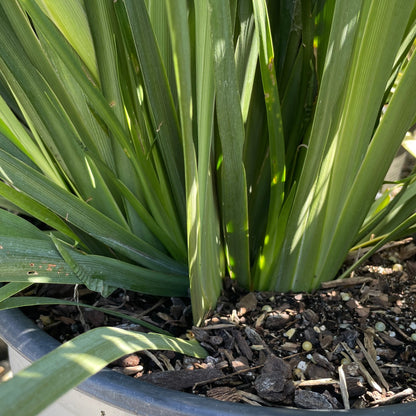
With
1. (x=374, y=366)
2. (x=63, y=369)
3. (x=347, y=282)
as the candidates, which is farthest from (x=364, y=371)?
(x=63, y=369)

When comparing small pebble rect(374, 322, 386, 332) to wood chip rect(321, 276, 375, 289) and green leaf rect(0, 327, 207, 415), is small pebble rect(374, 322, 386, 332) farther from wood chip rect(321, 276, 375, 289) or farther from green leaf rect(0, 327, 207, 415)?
green leaf rect(0, 327, 207, 415)

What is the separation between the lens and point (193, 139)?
0.54m

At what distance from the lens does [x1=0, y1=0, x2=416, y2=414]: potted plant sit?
418mm

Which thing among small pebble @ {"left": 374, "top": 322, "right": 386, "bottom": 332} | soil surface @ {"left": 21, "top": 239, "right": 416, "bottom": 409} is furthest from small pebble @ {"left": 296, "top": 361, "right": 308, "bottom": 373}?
small pebble @ {"left": 374, "top": 322, "right": 386, "bottom": 332}

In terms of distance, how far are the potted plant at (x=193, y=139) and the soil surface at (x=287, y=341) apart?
0.03 m

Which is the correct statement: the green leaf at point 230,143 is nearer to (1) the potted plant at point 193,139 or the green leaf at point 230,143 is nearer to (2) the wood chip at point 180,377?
(1) the potted plant at point 193,139

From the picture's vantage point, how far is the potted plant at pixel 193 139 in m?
0.42

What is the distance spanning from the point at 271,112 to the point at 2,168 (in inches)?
10.2

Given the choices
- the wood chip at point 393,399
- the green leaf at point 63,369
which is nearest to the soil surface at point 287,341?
the wood chip at point 393,399

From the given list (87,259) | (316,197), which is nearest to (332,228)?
(316,197)

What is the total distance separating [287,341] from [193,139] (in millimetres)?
239

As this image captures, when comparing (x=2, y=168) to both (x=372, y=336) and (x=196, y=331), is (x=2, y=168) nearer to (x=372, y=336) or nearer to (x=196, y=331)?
(x=196, y=331)

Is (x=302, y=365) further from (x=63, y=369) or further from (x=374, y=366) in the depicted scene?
(x=63, y=369)

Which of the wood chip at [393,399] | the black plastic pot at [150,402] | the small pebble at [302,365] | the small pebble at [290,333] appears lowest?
the wood chip at [393,399]
